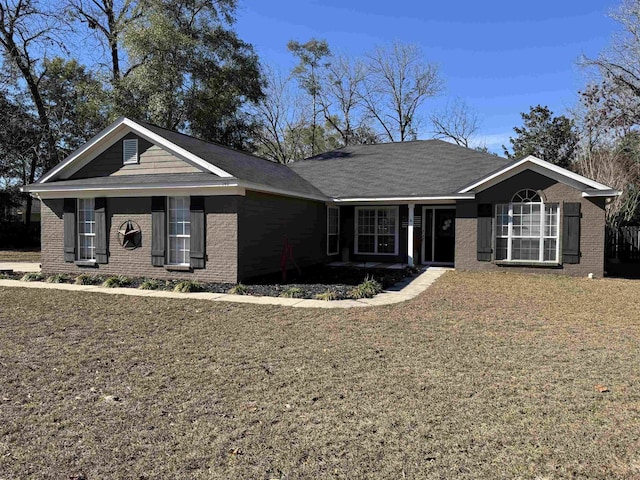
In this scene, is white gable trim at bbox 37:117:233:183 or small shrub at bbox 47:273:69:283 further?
small shrub at bbox 47:273:69:283

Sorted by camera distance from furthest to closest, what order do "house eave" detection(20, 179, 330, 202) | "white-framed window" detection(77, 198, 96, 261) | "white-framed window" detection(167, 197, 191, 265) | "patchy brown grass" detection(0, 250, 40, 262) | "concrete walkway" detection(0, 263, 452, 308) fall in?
"patchy brown grass" detection(0, 250, 40, 262) → "white-framed window" detection(77, 198, 96, 261) → "white-framed window" detection(167, 197, 191, 265) → "house eave" detection(20, 179, 330, 202) → "concrete walkway" detection(0, 263, 452, 308)

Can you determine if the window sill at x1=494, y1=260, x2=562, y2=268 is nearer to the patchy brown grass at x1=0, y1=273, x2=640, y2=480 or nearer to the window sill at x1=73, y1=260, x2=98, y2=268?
the patchy brown grass at x1=0, y1=273, x2=640, y2=480

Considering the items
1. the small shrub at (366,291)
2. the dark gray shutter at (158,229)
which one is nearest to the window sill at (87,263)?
the dark gray shutter at (158,229)

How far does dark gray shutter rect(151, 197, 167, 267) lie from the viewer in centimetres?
1170

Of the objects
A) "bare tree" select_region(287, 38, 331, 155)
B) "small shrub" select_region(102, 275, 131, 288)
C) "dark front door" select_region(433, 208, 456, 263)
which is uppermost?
"bare tree" select_region(287, 38, 331, 155)

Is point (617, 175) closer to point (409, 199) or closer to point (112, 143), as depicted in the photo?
point (409, 199)

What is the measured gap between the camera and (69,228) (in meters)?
12.9

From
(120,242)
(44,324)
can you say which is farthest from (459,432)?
(120,242)

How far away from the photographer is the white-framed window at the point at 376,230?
53.9 feet

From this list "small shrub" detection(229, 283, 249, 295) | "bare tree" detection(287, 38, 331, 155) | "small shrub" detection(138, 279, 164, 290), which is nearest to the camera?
"small shrub" detection(229, 283, 249, 295)

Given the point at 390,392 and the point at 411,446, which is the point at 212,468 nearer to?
the point at 411,446

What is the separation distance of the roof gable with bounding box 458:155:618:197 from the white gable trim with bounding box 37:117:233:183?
7450 millimetres

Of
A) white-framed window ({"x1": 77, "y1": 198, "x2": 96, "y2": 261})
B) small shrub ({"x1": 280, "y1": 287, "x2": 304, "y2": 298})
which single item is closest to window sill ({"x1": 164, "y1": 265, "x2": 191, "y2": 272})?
white-framed window ({"x1": 77, "y1": 198, "x2": 96, "y2": 261})

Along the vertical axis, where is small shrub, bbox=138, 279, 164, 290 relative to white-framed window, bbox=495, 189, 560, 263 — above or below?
below
